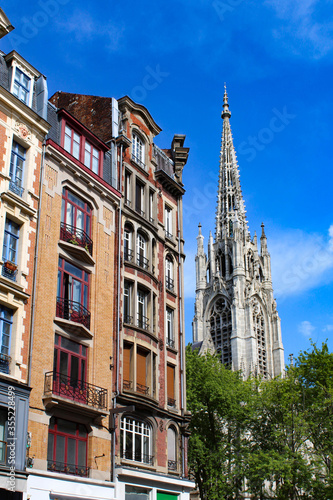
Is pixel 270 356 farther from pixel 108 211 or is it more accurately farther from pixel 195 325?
pixel 108 211

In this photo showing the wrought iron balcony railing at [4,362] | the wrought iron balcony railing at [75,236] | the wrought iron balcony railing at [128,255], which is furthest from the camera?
the wrought iron balcony railing at [128,255]

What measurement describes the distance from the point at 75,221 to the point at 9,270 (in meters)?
5.46

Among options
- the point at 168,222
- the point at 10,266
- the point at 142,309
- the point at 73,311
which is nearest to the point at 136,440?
the point at 142,309

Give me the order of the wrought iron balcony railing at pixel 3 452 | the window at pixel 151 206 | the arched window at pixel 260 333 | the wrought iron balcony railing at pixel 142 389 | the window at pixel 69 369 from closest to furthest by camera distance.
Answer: the wrought iron balcony railing at pixel 3 452 < the window at pixel 69 369 < the wrought iron balcony railing at pixel 142 389 < the window at pixel 151 206 < the arched window at pixel 260 333

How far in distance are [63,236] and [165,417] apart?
10.3 metres

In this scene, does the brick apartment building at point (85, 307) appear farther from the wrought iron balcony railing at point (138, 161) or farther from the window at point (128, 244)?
the wrought iron balcony railing at point (138, 161)

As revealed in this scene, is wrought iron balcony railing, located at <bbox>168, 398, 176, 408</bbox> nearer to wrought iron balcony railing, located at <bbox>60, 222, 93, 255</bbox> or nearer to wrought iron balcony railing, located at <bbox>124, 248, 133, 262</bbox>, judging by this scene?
wrought iron balcony railing, located at <bbox>124, 248, 133, 262</bbox>

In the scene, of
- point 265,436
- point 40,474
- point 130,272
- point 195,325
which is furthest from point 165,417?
point 195,325

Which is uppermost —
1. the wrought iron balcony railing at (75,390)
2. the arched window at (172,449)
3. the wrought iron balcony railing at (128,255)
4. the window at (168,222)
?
the window at (168,222)

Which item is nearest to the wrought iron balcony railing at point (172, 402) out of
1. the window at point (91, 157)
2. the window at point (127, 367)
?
the window at point (127, 367)

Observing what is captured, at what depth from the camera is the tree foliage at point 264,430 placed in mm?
34688

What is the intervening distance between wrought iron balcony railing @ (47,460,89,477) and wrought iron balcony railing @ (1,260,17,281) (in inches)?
271

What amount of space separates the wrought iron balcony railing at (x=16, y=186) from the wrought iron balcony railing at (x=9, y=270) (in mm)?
3116

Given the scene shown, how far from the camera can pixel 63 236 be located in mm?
25703
